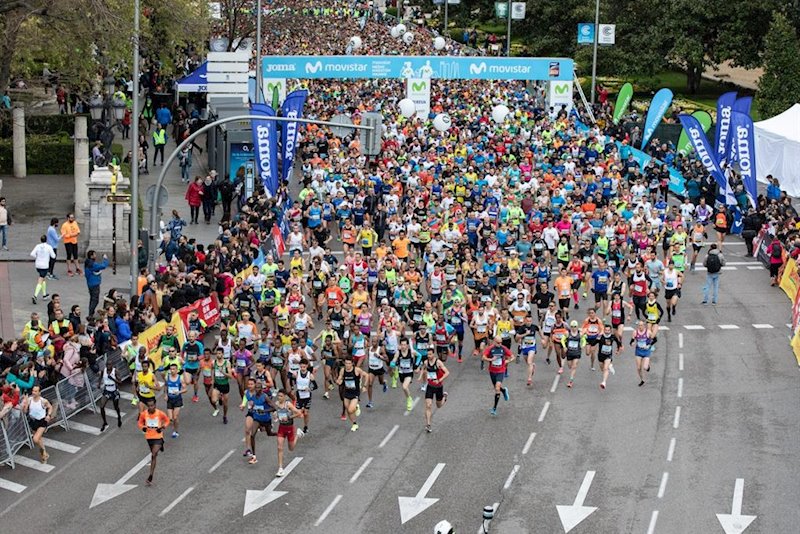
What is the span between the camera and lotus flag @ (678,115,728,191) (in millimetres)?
43719

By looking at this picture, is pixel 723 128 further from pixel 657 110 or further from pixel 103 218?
pixel 103 218

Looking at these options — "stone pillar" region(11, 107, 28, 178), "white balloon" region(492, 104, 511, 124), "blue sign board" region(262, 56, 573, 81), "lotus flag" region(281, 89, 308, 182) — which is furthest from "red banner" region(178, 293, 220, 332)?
"white balloon" region(492, 104, 511, 124)

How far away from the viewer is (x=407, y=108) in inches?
2104

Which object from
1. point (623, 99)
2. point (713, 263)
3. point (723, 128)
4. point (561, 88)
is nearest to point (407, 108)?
point (561, 88)

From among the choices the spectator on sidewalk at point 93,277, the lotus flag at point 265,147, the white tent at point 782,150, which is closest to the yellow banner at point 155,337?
the spectator on sidewalk at point 93,277

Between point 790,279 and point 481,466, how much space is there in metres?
14.6

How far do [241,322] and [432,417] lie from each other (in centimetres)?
445

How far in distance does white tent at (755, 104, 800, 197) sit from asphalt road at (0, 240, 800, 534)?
69.4 feet

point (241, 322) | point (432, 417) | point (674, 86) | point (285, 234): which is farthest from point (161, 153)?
point (674, 86)

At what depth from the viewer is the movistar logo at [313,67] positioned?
174 feet

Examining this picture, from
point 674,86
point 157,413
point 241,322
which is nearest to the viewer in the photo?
point 157,413

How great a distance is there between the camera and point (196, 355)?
85.4 feet

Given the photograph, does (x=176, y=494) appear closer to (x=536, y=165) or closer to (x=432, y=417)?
(x=432, y=417)

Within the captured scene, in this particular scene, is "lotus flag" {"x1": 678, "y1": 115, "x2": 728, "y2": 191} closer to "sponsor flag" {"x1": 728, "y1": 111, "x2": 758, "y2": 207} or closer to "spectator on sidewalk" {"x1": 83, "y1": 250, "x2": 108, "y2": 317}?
"sponsor flag" {"x1": 728, "y1": 111, "x2": 758, "y2": 207}
